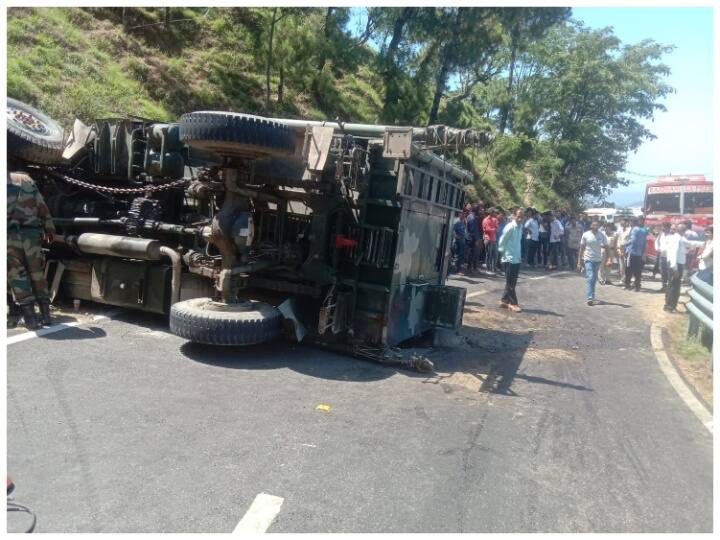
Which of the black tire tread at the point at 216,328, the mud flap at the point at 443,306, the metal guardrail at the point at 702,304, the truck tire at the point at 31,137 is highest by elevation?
the truck tire at the point at 31,137

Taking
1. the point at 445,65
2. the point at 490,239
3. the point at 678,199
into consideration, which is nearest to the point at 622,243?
the point at 490,239

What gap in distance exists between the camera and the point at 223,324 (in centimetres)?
522

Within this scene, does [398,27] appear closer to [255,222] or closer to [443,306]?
[443,306]

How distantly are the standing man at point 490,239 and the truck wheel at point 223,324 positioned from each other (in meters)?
10.5

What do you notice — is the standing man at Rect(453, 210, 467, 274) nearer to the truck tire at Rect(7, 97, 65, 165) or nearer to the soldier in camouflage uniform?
the truck tire at Rect(7, 97, 65, 165)

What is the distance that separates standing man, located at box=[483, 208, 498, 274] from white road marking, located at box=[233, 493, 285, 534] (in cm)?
1279

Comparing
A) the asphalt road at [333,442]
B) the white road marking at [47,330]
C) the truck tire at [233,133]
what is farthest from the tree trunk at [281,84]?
the truck tire at [233,133]

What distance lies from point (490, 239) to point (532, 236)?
250 cm

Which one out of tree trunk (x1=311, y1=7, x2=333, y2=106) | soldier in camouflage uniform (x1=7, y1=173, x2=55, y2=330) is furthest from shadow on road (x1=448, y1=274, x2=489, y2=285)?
soldier in camouflage uniform (x1=7, y1=173, x2=55, y2=330)

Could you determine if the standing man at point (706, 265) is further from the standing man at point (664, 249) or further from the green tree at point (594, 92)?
the green tree at point (594, 92)

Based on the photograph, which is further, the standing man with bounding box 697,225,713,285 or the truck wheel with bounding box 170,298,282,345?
the standing man with bounding box 697,225,713,285

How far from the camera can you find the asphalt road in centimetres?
298

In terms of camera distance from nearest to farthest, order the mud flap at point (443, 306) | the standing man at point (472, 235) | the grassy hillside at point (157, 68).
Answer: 1. the mud flap at point (443, 306)
2. the grassy hillside at point (157, 68)
3. the standing man at point (472, 235)

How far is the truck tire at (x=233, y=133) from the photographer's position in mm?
4879
